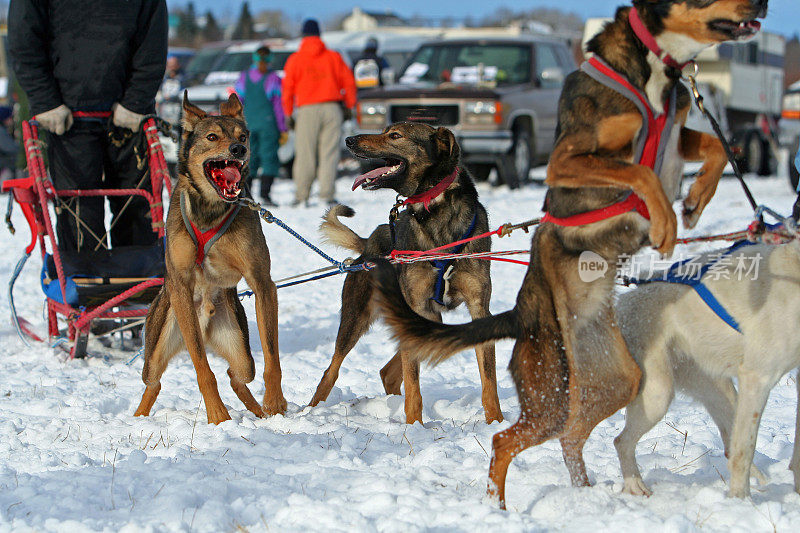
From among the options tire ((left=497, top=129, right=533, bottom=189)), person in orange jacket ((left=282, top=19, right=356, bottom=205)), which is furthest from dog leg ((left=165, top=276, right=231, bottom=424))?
tire ((left=497, top=129, right=533, bottom=189))

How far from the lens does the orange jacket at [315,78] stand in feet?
34.7

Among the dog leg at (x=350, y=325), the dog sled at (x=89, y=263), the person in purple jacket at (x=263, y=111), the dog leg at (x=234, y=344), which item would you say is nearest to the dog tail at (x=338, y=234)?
the dog leg at (x=350, y=325)

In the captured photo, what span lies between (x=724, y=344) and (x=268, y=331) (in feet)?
6.73

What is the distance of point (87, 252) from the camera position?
5.23m

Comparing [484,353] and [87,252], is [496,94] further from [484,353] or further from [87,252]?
[484,353]

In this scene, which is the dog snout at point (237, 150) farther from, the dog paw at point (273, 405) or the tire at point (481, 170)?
the tire at point (481, 170)

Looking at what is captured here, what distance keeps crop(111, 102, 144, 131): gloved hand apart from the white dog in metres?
3.35

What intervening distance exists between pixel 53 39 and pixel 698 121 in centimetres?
1015

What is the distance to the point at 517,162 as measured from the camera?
12.1 metres

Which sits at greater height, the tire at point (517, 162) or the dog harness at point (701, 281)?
the dog harness at point (701, 281)

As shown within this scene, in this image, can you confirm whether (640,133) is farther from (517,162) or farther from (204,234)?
(517,162)

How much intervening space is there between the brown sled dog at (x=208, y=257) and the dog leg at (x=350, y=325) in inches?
11.2

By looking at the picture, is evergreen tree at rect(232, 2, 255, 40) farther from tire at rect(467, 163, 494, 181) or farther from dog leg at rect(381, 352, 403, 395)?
dog leg at rect(381, 352, 403, 395)

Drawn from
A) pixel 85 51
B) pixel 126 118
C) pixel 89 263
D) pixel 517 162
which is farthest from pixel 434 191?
pixel 517 162
